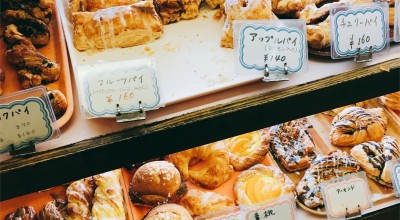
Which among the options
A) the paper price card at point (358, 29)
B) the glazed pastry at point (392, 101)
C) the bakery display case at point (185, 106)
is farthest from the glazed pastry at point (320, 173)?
the paper price card at point (358, 29)

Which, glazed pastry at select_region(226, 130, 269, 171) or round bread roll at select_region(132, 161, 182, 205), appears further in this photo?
glazed pastry at select_region(226, 130, 269, 171)

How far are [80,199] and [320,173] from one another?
90 cm

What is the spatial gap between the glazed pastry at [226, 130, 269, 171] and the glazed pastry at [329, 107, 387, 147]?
30cm

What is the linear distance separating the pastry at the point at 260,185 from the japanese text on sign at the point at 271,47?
2.16 ft

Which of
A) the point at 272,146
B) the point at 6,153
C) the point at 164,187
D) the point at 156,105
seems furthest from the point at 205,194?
the point at 6,153

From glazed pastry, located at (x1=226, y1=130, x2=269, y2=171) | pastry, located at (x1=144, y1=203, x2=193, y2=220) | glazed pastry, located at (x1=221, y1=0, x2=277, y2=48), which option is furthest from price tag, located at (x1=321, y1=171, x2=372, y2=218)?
glazed pastry, located at (x1=221, y1=0, x2=277, y2=48)

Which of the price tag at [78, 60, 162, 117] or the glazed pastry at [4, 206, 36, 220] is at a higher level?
the price tag at [78, 60, 162, 117]

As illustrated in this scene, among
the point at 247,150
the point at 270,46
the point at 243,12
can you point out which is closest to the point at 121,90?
the point at 270,46

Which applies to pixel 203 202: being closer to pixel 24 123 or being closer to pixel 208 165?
pixel 208 165

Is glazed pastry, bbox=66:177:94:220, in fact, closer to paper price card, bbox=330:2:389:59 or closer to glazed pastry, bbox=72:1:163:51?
glazed pastry, bbox=72:1:163:51

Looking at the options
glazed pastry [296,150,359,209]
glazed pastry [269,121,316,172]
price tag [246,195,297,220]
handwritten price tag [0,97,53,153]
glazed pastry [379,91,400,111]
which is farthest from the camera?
glazed pastry [379,91,400,111]

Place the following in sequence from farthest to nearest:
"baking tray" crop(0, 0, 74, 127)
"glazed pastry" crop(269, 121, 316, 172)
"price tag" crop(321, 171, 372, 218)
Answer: "glazed pastry" crop(269, 121, 316, 172)
"price tag" crop(321, 171, 372, 218)
"baking tray" crop(0, 0, 74, 127)

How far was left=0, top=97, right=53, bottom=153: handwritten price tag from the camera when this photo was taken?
1049 mm

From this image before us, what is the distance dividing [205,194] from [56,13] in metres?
0.86
